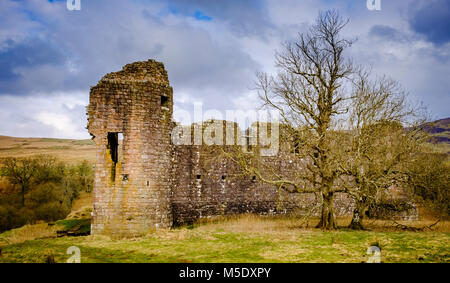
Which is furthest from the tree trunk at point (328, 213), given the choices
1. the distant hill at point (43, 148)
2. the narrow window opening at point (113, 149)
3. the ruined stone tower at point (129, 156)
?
the distant hill at point (43, 148)

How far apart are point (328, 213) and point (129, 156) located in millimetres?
8166

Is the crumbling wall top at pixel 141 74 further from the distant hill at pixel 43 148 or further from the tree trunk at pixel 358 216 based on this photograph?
the distant hill at pixel 43 148

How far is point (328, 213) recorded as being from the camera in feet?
41.7

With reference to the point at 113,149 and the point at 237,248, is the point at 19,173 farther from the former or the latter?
the point at 237,248

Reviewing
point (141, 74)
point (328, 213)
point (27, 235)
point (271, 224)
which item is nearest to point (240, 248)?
point (328, 213)

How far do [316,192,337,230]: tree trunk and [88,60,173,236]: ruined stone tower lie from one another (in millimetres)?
6268

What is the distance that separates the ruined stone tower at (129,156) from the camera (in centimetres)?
1195

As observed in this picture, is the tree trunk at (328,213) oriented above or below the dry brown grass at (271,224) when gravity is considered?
above

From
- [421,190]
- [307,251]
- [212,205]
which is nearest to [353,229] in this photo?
[421,190]

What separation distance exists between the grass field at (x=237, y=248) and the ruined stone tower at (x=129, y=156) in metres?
0.81

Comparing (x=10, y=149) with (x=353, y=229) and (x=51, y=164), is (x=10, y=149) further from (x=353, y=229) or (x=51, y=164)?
(x=353, y=229)

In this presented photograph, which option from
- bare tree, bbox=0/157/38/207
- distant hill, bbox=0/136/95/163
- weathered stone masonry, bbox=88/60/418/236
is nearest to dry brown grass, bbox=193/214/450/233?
weathered stone masonry, bbox=88/60/418/236

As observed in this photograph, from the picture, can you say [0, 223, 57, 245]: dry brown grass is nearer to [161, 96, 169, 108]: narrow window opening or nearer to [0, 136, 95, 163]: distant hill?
[161, 96, 169, 108]: narrow window opening

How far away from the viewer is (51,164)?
1390 inches
